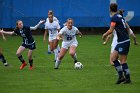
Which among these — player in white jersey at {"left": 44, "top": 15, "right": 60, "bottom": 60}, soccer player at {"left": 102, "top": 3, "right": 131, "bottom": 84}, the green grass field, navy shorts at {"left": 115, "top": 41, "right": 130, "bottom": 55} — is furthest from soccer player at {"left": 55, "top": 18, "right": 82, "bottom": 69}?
navy shorts at {"left": 115, "top": 41, "right": 130, "bottom": 55}

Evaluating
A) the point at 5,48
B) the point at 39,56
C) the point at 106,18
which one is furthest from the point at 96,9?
the point at 39,56

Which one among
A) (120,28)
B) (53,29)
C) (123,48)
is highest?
(120,28)

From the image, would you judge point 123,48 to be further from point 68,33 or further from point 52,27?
point 52,27

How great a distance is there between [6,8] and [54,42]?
1448 centimetres

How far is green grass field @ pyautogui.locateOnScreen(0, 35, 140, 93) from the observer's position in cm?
1526

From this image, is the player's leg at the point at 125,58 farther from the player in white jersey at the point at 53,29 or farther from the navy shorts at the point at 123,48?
the player in white jersey at the point at 53,29

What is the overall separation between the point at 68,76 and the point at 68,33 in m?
2.60

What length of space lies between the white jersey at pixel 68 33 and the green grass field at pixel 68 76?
1198mm

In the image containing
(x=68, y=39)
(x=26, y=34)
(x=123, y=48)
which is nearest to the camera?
(x=123, y=48)

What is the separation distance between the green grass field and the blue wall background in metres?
11.4

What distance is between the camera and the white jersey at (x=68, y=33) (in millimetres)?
19953

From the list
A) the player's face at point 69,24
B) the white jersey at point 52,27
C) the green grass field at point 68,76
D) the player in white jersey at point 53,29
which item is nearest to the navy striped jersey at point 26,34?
the green grass field at point 68,76

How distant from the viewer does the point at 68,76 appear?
1802cm

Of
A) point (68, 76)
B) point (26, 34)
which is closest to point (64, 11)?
point (26, 34)
